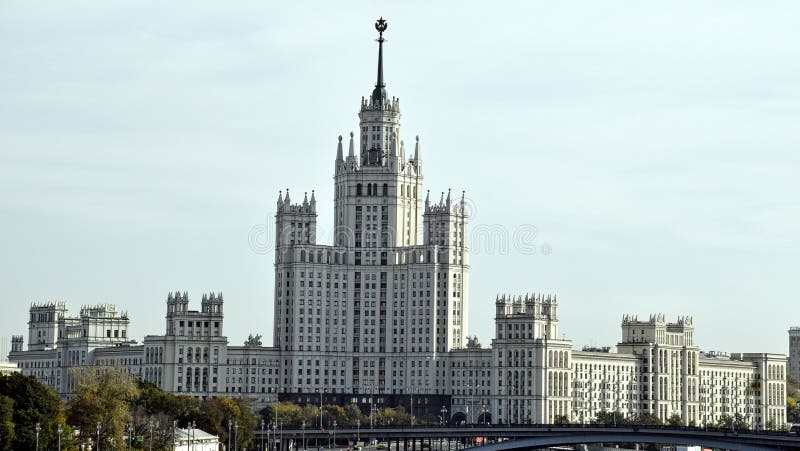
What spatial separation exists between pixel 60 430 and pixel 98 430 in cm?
525

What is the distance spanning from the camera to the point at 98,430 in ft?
655

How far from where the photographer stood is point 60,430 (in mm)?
195500

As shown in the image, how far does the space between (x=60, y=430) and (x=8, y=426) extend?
24.2 ft

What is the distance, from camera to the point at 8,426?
655ft

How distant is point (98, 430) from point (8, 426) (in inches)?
368
